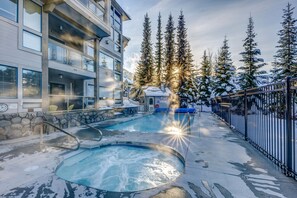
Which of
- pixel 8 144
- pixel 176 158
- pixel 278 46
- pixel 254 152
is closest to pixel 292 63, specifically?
pixel 278 46

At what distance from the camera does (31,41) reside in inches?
283

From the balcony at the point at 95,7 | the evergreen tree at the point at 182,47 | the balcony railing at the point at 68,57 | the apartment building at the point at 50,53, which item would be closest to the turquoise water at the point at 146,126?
the apartment building at the point at 50,53

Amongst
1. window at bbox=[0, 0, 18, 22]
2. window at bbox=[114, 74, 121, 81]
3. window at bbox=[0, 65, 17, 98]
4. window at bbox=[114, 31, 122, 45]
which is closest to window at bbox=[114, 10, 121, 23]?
window at bbox=[114, 31, 122, 45]

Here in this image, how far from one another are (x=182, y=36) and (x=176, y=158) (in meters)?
28.0

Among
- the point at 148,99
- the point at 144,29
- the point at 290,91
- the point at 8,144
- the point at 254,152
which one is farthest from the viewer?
the point at 144,29

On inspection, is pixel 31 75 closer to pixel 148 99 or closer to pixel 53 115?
pixel 53 115

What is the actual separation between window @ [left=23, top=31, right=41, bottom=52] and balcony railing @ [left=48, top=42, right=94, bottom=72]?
2.35ft

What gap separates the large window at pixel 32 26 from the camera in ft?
22.8

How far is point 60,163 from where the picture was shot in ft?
13.0

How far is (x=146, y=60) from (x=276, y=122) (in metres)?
28.9

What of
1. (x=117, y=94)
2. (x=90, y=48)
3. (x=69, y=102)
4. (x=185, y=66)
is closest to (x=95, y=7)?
(x=90, y=48)

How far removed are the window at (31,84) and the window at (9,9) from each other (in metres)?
2.17

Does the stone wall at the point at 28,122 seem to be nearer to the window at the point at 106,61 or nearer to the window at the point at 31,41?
the window at the point at 31,41

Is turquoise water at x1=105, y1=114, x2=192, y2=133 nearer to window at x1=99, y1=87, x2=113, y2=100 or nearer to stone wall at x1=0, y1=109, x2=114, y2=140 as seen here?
stone wall at x1=0, y1=109, x2=114, y2=140
